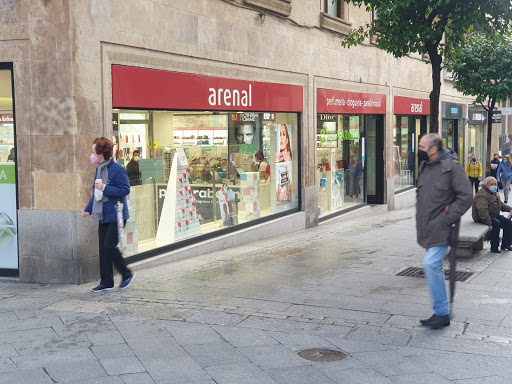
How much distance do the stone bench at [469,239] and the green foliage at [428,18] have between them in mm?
2804

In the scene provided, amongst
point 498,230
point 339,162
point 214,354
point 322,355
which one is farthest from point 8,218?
point 339,162

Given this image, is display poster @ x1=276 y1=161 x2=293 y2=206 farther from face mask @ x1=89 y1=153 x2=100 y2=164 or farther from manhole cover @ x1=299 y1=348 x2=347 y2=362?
manhole cover @ x1=299 y1=348 x2=347 y2=362

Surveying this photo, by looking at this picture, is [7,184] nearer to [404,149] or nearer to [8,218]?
[8,218]

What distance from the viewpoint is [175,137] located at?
10.4 metres

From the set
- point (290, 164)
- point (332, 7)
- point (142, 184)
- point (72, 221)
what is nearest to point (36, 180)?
point (72, 221)

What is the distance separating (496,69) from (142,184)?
14.4m

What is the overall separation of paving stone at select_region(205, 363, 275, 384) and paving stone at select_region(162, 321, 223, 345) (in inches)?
26.0

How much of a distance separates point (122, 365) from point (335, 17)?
1166 centimetres

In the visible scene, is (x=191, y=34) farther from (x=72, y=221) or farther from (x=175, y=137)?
(x=72, y=221)

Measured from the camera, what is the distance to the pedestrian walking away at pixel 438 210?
6297 millimetres

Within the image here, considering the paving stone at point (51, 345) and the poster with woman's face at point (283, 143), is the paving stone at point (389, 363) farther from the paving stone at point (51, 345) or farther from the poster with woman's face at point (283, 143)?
the poster with woman's face at point (283, 143)

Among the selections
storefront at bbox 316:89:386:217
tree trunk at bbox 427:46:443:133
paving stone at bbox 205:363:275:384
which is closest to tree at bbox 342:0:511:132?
tree trunk at bbox 427:46:443:133

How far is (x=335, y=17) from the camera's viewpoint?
1541 centimetres

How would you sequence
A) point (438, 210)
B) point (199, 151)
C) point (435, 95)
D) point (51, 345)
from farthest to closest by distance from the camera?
point (199, 151) < point (435, 95) < point (438, 210) < point (51, 345)
